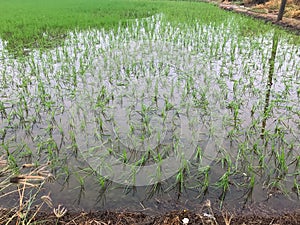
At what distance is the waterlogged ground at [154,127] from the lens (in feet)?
7.01

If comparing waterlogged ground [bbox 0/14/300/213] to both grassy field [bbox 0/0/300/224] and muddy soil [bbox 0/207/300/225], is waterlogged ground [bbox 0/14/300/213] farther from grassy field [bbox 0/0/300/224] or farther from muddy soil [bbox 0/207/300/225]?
muddy soil [bbox 0/207/300/225]

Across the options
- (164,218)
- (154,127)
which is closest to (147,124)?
(154,127)

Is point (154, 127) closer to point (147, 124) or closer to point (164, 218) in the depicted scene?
point (147, 124)

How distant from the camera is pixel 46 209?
1976 mm

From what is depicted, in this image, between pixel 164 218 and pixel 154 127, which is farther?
pixel 154 127

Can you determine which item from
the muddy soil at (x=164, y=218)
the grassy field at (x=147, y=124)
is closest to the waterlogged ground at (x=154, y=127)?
the grassy field at (x=147, y=124)

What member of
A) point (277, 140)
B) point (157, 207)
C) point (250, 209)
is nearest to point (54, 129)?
point (157, 207)

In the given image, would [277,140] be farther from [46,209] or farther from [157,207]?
[46,209]

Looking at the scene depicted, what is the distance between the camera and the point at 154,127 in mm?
2977

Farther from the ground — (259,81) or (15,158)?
(259,81)

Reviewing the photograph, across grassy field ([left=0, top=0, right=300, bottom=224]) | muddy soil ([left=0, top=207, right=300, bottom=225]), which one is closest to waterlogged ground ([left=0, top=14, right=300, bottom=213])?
grassy field ([left=0, top=0, right=300, bottom=224])

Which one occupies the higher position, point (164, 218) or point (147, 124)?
point (147, 124)

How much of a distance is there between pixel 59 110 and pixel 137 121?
1.13m

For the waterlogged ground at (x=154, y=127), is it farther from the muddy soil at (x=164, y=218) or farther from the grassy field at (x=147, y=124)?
the muddy soil at (x=164, y=218)
